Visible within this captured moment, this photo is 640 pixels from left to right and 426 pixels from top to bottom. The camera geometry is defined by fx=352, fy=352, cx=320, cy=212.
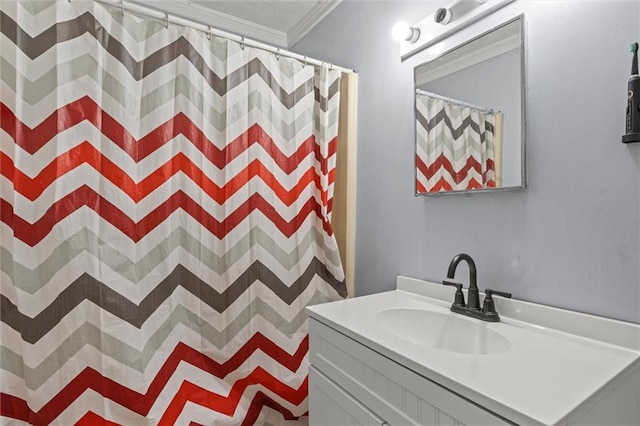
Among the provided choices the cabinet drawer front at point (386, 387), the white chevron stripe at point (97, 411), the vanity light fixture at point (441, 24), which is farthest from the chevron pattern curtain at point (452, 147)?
the white chevron stripe at point (97, 411)

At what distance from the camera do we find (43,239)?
1.27 metres

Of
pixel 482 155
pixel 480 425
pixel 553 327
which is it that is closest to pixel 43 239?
pixel 480 425

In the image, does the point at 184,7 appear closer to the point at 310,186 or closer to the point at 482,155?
the point at 310,186

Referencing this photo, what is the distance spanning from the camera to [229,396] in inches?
63.2

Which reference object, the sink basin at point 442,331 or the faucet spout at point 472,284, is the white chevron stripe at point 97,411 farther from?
the faucet spout at point 472,284

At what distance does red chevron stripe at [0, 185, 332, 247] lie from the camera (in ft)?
4.10

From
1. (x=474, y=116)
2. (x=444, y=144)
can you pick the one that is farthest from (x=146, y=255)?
(x=474, y=116)

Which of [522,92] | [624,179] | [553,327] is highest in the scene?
[522,92]

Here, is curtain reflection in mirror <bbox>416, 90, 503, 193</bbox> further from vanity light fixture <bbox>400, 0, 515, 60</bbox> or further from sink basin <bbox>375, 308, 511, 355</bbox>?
sink basin <bbox>375, 308, 511, 355</bbox>

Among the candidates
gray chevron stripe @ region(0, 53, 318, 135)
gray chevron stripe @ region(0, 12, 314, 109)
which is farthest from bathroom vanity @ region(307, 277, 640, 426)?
gray chevron stripe @ region(0, 12, 314, 109)

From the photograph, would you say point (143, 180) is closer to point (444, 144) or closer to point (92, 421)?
point (92, 421)

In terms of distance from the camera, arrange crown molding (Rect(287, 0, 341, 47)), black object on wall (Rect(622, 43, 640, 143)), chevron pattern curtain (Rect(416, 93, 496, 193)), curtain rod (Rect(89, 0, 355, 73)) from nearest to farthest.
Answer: black object on wall (Rect(622, 43, 640, 143))
chevron pattern curtain (Rect(416, 93, 496, 193))
curtain rod (Rect(89, 0, 355, 73))
crown molding (Rect(287, 0, 341, 47))

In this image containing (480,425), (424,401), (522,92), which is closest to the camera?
(480,425)

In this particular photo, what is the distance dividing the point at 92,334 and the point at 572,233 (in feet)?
Answer: 5.60
